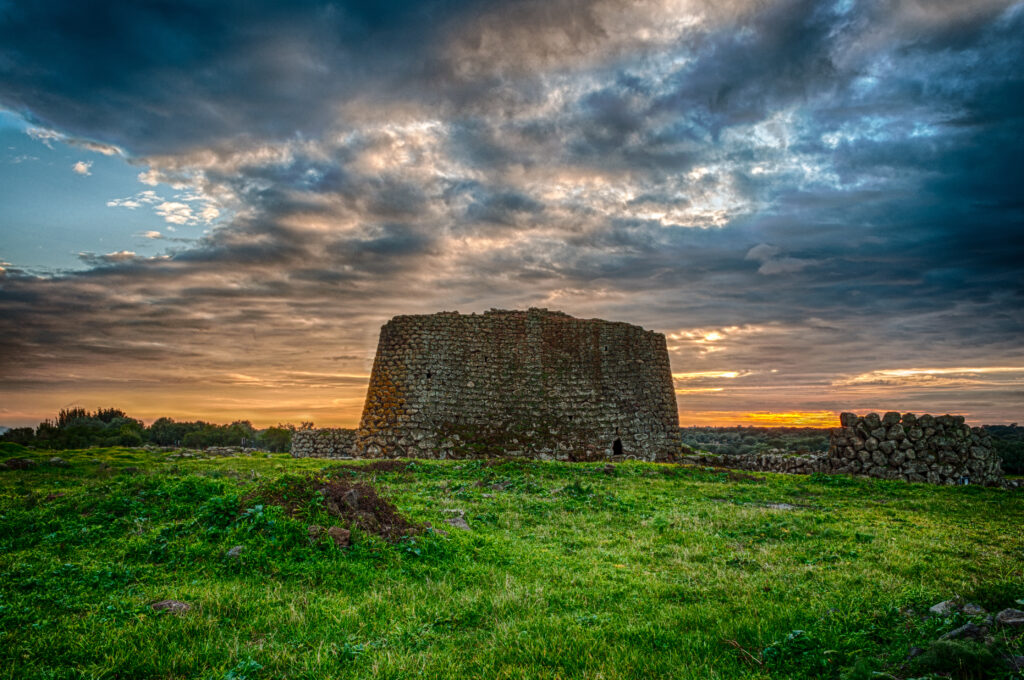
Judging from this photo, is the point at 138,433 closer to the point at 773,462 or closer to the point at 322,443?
the point at 322,443

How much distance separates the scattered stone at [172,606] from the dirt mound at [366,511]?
2.71 meters

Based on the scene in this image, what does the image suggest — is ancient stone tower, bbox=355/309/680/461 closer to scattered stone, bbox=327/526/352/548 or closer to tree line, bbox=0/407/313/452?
tree line, bbox=0/407/313/452

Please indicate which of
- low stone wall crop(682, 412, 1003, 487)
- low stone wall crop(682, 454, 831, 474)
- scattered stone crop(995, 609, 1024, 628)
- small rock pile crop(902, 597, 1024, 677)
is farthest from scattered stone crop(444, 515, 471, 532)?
low stone wall crop(682, 454, 831, 474)

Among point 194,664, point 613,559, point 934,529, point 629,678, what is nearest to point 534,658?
point 629,678

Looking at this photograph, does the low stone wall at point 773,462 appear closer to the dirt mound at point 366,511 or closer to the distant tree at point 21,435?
the dirt mound at point 366,511

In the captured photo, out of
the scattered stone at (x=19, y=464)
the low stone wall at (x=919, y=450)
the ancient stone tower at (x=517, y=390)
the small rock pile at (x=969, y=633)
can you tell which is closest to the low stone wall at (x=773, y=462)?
the low stone wall at (x=919, y=450)

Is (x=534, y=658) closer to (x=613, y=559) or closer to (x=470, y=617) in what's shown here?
(x=470, y=617)

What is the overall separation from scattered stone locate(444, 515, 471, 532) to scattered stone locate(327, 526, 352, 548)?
2.78 meters

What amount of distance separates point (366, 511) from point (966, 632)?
790 cm

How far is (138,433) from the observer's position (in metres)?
40.4

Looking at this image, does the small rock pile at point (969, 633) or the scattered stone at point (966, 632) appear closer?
the small rock pile at point (969, 633)

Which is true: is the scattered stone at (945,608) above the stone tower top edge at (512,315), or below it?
below

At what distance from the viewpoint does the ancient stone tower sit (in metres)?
25.7

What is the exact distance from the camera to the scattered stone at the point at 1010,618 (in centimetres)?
469
